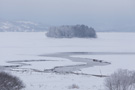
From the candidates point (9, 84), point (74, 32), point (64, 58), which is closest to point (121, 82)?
point (9, 84)

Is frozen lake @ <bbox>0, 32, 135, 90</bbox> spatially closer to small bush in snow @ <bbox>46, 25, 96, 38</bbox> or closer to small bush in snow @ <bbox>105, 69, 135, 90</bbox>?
small bush in snow @ <bbox>105, 69, 135, 90</bbox>

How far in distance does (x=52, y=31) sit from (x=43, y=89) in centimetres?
9330

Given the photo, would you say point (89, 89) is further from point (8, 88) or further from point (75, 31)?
point (75, 31)

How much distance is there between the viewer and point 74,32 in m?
104

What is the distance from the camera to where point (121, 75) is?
11.9 m

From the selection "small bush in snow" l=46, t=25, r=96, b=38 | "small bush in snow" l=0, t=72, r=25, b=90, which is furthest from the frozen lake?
"small bush in snow" l=46, t=25, r=96, b=38

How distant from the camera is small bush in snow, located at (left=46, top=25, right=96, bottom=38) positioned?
335 feet

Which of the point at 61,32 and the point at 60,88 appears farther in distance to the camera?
the point at 61,32

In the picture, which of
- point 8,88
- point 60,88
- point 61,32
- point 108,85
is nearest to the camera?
point 8,88

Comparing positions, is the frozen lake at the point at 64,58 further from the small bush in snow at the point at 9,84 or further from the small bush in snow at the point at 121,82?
the small bush in snow at the point at 121,82

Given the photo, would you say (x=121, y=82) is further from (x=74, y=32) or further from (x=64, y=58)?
(x=74, y=32)

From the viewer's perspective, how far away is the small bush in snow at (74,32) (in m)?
102

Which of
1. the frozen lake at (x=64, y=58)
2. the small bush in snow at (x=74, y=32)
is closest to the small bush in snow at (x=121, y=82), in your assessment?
the frozen lake at (x=64, y=58)

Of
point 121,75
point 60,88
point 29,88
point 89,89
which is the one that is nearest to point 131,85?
point 121,75
